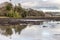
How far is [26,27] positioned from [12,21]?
1.40ft

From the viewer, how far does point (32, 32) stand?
3531 mm

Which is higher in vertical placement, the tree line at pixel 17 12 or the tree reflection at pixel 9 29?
the tree line at pixel 17 12

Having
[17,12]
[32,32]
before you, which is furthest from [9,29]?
[17,12]

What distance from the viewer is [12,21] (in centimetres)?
410

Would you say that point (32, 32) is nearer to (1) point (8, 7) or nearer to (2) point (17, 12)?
(2) point (17, 12)

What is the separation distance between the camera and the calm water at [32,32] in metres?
3.13

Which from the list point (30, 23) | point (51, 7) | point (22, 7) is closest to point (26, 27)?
point (30, 23)

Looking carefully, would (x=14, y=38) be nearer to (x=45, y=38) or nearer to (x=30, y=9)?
(x=45, y=38)

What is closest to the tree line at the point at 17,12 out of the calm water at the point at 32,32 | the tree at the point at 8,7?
the tree at the point at 8,7

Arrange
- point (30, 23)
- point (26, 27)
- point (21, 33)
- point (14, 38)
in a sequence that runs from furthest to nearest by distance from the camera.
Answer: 1. point (30, 23)
2. point (26, 27)
3. point (21, 33)
4. point (14, 38)

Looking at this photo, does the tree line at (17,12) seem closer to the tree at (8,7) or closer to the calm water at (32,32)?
the tree at (8,7)

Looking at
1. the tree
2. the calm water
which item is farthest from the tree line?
the calm water

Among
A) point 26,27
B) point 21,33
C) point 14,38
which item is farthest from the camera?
point 26,27

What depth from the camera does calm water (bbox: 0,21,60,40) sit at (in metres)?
3.13
